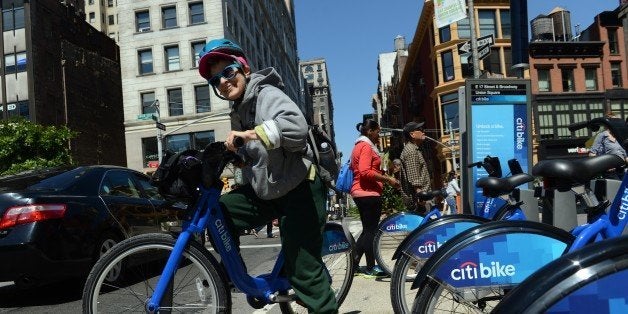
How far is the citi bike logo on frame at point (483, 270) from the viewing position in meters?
2.44

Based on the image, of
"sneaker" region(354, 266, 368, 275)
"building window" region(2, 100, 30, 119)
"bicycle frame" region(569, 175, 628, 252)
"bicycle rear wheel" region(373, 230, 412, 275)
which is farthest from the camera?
"building window" region(2, 100, 30, 119)

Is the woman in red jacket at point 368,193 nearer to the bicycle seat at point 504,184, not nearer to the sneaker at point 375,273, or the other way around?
the sneaker at point 375,273

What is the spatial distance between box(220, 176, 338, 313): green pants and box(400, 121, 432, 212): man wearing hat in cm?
349

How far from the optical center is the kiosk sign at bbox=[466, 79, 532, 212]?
6527 mm

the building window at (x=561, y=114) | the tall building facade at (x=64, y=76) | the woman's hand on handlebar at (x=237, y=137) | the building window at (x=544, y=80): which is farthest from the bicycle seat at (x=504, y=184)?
the building window at (x=544, y=80)

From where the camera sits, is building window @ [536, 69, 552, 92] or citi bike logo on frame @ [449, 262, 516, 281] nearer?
citi bike logo on frame @ [449, 262, 516, 281]

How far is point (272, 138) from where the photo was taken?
103 inches

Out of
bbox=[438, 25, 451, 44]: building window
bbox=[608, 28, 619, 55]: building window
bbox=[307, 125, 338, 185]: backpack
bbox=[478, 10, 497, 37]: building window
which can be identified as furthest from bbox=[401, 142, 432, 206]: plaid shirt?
bbox=[608, 28, 619, 55]: building window

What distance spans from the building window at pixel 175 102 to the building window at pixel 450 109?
71.5 feet

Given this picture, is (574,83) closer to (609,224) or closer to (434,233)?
(434,233)

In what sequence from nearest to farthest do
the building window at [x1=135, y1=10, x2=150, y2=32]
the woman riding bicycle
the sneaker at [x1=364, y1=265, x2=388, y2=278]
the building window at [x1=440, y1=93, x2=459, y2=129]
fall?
the woman riding bicycle, the sneaker at [x1=364, y1=265, x2=388, y2=278], the building window at [x1=440, y1=93, x2=459, y2=129], the building window at [x1=135, y1=10, x2=150, y2=32]

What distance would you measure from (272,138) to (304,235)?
2.06 feet

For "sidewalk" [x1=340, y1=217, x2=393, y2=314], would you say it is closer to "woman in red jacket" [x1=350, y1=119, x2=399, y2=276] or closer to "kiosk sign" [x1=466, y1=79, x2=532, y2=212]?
"woman in red jacket" [x1=350, y1=119, x2=399, y2=276]

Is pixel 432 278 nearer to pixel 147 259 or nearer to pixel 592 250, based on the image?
pixel 592 250
